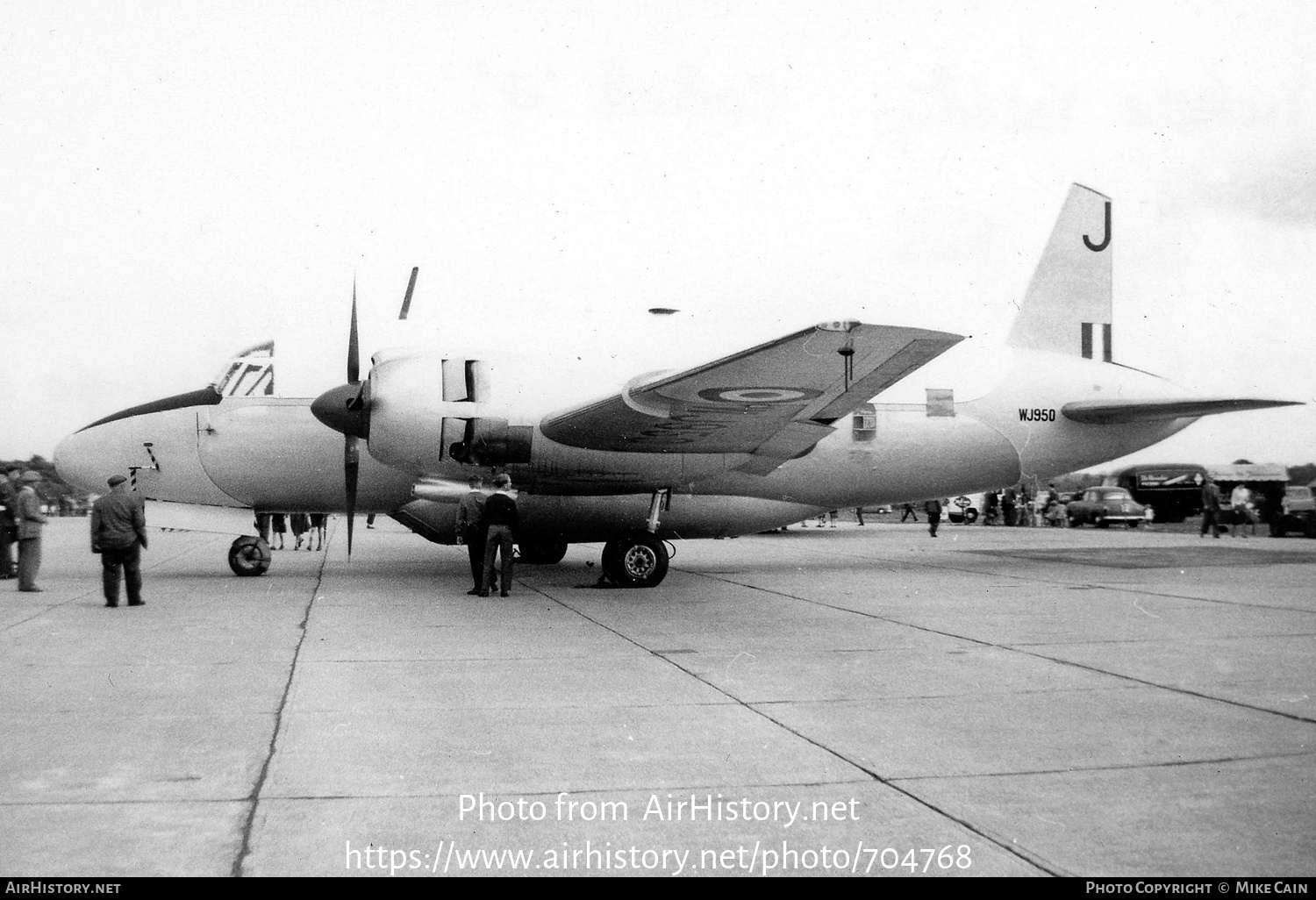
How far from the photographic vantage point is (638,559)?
14711 mm

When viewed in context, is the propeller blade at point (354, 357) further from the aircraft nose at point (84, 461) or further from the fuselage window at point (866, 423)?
the fuselage window at point (866, 423)

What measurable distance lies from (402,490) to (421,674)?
8706 millimetres

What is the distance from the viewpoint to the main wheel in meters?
14.6

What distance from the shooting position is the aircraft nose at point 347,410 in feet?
47.5

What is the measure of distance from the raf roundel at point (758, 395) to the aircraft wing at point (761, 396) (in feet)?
0.04

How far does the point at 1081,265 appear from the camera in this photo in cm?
1944

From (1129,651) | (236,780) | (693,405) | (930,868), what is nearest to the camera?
(930,868)

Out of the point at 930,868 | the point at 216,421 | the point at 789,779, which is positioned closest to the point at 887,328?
Result: the point at 789,779

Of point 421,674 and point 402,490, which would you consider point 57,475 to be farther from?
point 421,674

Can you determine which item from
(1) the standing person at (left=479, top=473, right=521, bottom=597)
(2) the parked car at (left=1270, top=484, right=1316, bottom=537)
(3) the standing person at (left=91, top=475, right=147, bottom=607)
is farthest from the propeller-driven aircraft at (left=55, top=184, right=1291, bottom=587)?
(2) the parked car at (left=1270, top=484, right=1316, bottom=537)

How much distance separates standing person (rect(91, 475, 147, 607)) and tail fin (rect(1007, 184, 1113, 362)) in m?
14.5

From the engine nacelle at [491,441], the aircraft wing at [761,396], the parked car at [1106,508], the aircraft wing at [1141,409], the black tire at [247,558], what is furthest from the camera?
the parked car at [1106,508]

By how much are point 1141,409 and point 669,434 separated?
9061 mm

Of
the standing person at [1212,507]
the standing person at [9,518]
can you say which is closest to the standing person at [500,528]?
the standing person at [9,518]
